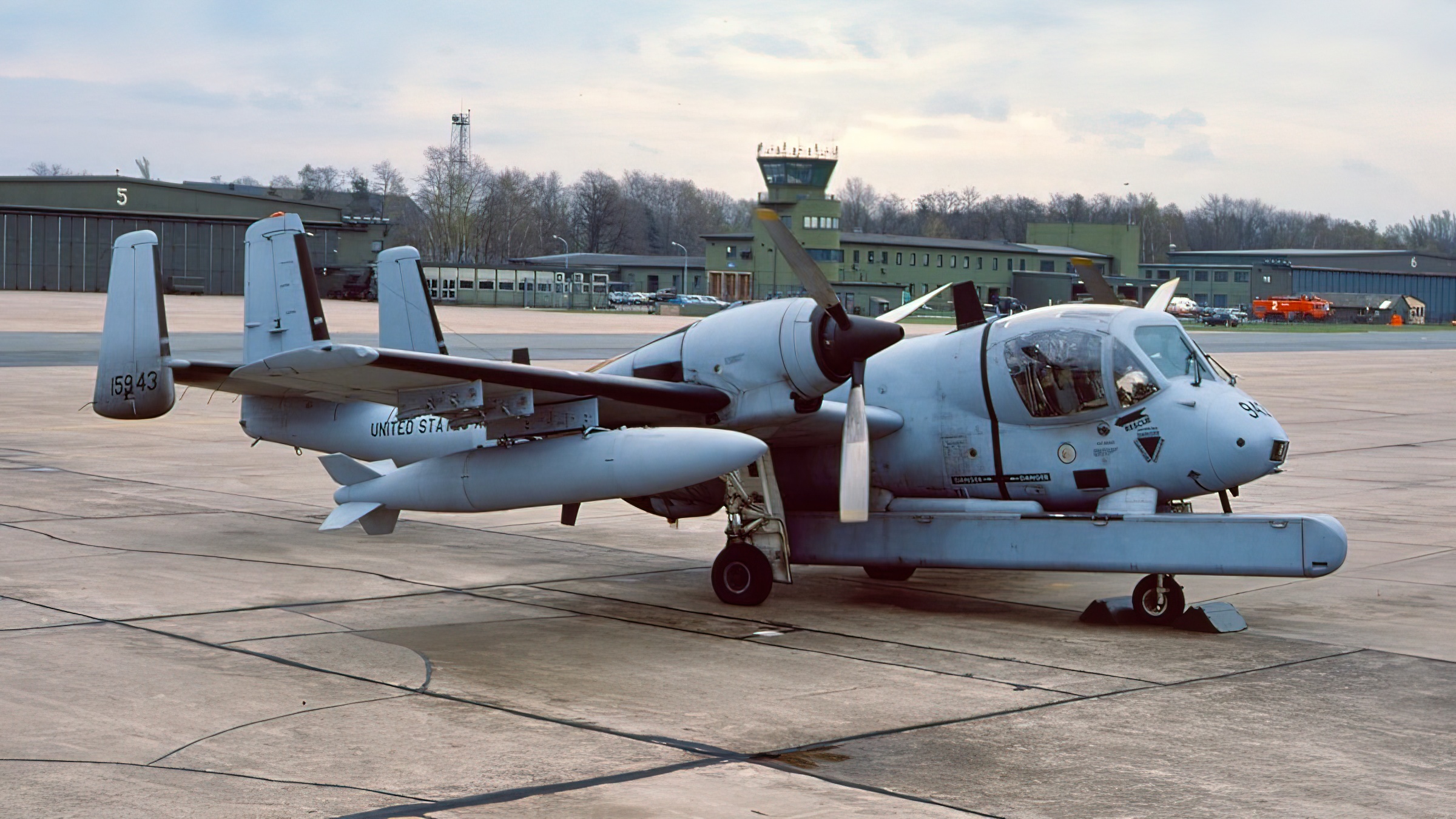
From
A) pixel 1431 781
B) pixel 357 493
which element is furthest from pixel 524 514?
pixel 1431 781

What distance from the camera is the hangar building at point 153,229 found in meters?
95.4

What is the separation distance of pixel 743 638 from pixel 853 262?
103718 millimetres

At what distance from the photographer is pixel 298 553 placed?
50.7 ft

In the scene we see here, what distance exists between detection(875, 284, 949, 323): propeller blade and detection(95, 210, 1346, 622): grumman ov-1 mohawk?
13 cm

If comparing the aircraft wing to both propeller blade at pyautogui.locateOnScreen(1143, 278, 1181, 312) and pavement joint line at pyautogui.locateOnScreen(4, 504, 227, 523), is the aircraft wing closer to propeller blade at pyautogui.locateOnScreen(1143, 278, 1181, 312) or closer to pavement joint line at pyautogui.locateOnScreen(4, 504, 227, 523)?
pavement joint line at pyautogui.locateOnScreen(4, 504, 227, 523)

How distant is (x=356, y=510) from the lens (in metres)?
13.1

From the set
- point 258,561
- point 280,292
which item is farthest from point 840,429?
point 258,561

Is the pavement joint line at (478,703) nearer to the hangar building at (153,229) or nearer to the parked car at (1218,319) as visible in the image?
the hangar building at (153,229)

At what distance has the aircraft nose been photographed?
460 inches

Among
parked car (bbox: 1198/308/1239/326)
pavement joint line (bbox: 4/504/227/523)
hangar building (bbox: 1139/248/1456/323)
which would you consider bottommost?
pavement joint line (bbox: 4/504/227/523)

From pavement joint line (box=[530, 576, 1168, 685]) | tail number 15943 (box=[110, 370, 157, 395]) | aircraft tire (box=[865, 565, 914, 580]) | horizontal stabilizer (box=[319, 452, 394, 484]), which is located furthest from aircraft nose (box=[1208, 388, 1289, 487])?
tail number 15943 (box=[110, 370, 157, 395])

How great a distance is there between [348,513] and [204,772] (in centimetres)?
557

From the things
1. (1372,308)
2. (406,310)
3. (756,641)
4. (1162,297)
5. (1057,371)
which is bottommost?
(756,641)

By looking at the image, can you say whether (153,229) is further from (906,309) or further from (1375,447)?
(906,309)
